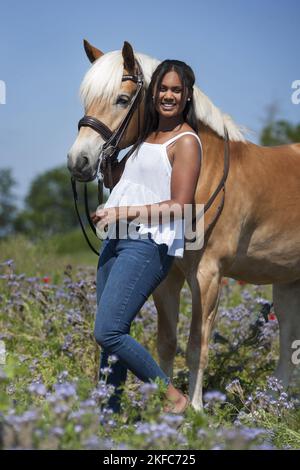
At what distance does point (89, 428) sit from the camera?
2.12 meters

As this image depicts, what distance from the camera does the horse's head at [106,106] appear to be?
331cm

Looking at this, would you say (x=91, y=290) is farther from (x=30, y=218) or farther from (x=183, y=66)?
(x=30, y=218)

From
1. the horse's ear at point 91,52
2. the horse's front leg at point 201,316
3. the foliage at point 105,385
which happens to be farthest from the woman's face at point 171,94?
the foliage at point 105,385

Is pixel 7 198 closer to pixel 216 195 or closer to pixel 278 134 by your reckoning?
pixel 278 134

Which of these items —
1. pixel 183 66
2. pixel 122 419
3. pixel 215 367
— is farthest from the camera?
pixel 215 367

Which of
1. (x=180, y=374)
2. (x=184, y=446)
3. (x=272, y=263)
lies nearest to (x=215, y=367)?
(x=180, y=374)

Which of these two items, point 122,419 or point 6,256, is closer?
point 122,419

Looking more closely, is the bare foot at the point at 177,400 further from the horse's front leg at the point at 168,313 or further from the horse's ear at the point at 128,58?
the horse's ear at the point at 128,58

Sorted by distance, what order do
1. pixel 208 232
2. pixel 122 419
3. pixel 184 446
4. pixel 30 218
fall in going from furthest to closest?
pixel 30 218 → pixel 208 232 → pixel 122 419 → pixel 184 446

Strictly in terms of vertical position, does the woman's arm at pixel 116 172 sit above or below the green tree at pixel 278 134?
below

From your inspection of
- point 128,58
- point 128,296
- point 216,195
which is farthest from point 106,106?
point 128,296

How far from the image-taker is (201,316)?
12.4 ft

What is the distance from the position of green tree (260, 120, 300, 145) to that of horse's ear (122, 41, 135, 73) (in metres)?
31.0

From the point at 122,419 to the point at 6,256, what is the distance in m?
4.87
